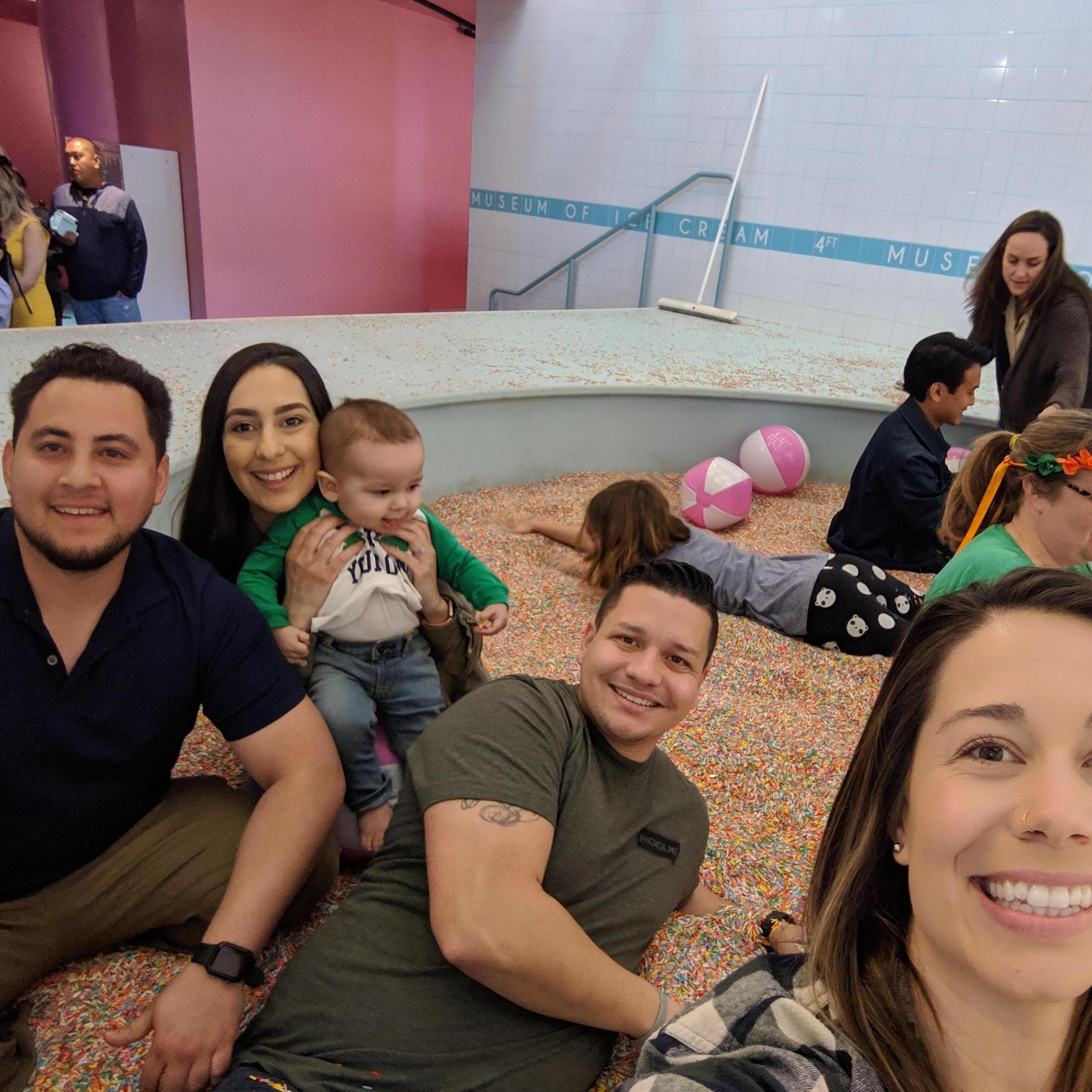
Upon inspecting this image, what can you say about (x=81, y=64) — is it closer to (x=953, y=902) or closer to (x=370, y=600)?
(x=370, y=600)

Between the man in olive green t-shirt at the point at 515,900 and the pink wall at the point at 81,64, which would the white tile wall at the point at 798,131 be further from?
the man in olive green t-shirt at the point at 515,900

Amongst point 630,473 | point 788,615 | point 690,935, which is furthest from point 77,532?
point 630,473

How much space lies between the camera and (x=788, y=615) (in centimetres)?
261

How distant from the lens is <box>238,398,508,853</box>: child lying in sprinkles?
1.48 metres

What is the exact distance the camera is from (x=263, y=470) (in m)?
1.47

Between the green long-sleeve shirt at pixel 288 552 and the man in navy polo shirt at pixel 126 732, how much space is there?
175 millimetres

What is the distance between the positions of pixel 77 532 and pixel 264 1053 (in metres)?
0.70

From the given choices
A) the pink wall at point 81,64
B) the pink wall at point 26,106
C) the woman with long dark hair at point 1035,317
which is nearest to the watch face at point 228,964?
the woman with long dark hair at point 1035,317

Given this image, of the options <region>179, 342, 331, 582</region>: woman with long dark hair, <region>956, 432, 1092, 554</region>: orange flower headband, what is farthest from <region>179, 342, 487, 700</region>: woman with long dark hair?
<region>956, 432, 1092, 554</region>: orange flower headband

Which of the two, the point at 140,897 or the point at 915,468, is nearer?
the point at 140,897

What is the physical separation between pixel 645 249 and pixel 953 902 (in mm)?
6235

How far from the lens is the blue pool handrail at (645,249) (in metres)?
5.91

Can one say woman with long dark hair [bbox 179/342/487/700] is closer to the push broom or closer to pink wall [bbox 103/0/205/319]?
the push broom

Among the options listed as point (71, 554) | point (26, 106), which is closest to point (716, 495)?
point (71, 554)
